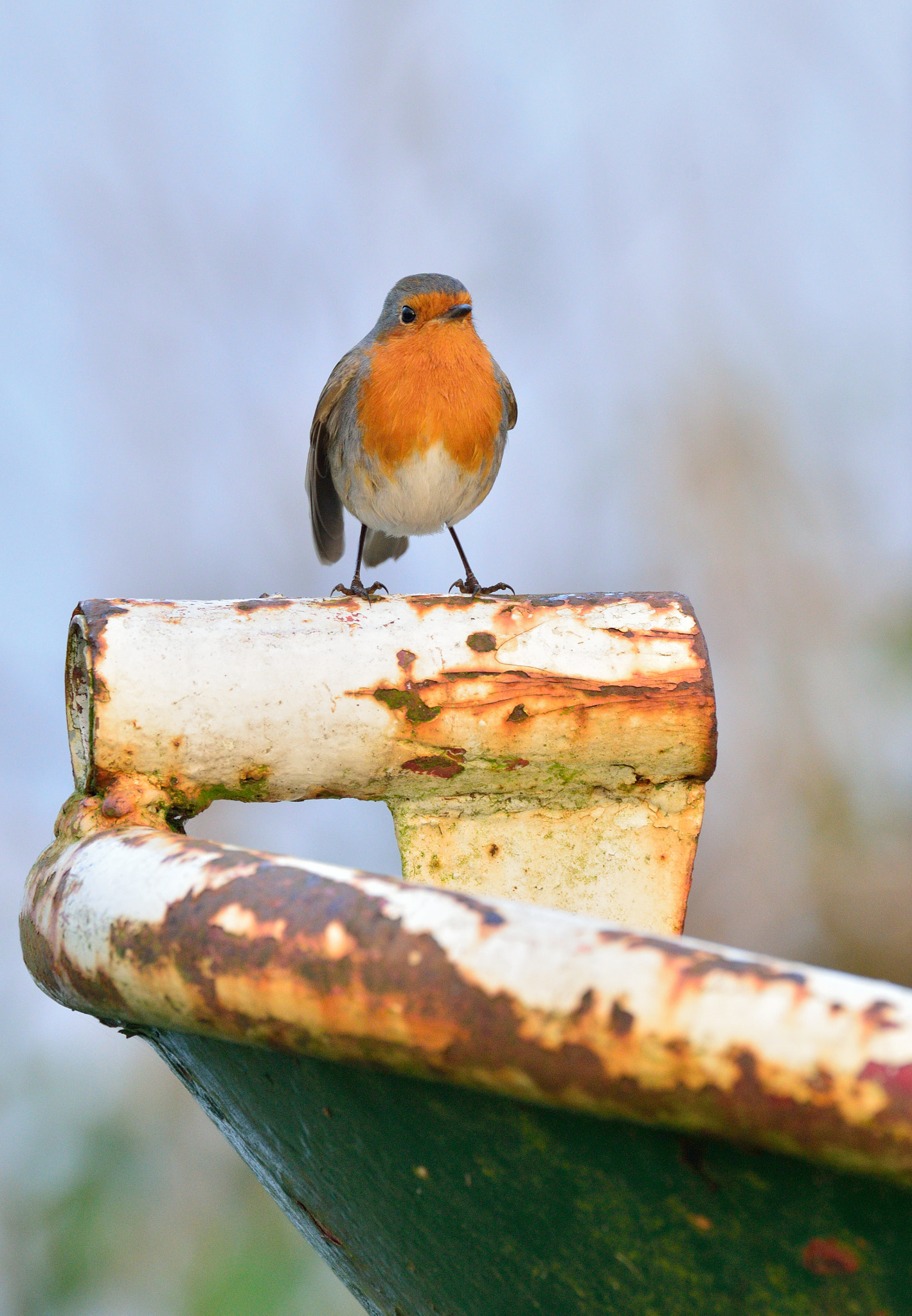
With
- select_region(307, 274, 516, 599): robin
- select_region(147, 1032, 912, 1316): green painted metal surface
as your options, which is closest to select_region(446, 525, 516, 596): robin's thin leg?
select_region(307, 274, 516, 599): robin

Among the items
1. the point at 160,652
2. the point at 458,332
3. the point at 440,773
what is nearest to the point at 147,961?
the point at 160,652

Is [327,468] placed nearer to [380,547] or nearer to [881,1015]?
[380,547]

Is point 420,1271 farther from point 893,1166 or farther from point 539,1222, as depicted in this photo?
Answer: point 893,1166

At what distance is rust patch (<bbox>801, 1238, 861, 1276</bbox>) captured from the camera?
52 centimetres

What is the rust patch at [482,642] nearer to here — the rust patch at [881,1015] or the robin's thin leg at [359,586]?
the robin's thin leg at [359,586]

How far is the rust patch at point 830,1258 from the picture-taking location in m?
0.52

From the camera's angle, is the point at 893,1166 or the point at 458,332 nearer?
the point at 893,1166

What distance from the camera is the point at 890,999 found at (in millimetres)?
496

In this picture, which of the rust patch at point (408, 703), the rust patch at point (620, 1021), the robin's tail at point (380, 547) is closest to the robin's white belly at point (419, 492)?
the robin's tail at point (380, 547)

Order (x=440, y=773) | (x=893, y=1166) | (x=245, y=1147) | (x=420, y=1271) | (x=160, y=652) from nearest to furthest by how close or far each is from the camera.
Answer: (x=893, y=1166) < (x=420, y=1271) < (x=245, y=1147) < (x=160, y=652) < (x=440, y=773)

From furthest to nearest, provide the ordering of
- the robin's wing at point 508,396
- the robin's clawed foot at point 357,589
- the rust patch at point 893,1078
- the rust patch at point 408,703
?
the robin's wing at point 508,396, the robin's clawed foot at point 357,589, the rust patch at point 408,703, the rust patch at point 893,1078

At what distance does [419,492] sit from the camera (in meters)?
2.85

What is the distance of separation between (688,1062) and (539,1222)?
0.18 metres

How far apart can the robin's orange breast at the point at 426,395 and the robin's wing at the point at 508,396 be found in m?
0.16
